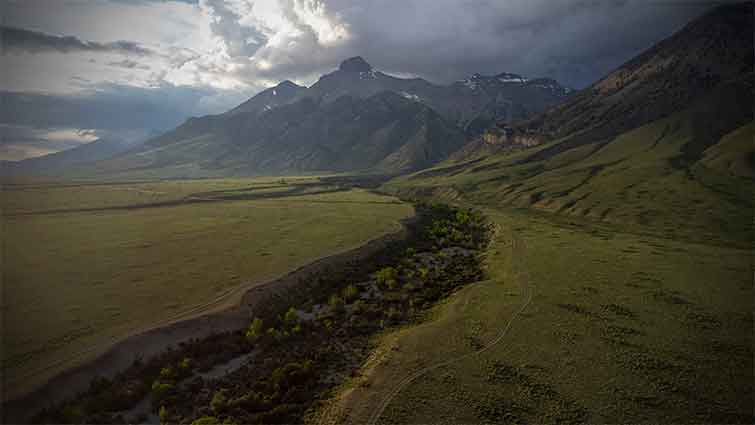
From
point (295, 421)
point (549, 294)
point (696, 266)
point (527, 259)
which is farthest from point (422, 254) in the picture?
point (295, 421)

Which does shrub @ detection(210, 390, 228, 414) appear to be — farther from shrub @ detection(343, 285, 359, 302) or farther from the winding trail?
shrub @ detection(343, 285, 359, 302)

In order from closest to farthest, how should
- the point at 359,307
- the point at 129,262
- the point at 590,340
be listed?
1. the point at 590,340
2. the point at 359,307
3. the point at 129,262

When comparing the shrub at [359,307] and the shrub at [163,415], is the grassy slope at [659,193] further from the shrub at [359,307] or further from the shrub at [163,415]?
the shrub at [163,415]

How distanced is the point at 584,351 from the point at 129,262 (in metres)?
73.7

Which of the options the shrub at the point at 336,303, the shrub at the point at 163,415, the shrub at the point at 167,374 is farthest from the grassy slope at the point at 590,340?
the shrub at the point at 167,374

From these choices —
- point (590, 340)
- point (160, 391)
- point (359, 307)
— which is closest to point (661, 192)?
point (590, 340)

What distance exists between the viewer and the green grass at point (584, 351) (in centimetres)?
2784

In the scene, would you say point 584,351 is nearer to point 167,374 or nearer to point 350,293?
point 350,293

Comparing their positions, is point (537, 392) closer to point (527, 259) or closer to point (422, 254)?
point (527, 259)

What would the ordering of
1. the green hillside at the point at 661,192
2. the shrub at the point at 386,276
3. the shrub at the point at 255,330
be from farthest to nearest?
the green hillside at the point at 661,192, the shrub at the point at 386,276, the shrub at the point at 255,330

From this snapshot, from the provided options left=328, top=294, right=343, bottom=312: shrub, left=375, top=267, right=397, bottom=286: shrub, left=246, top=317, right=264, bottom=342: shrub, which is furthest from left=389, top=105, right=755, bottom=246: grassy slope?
left=246, top=317, right=264, bottom=342: shrub

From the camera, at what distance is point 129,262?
2559 inches

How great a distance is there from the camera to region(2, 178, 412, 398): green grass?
39.2 metres

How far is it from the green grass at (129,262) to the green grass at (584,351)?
102 ft
